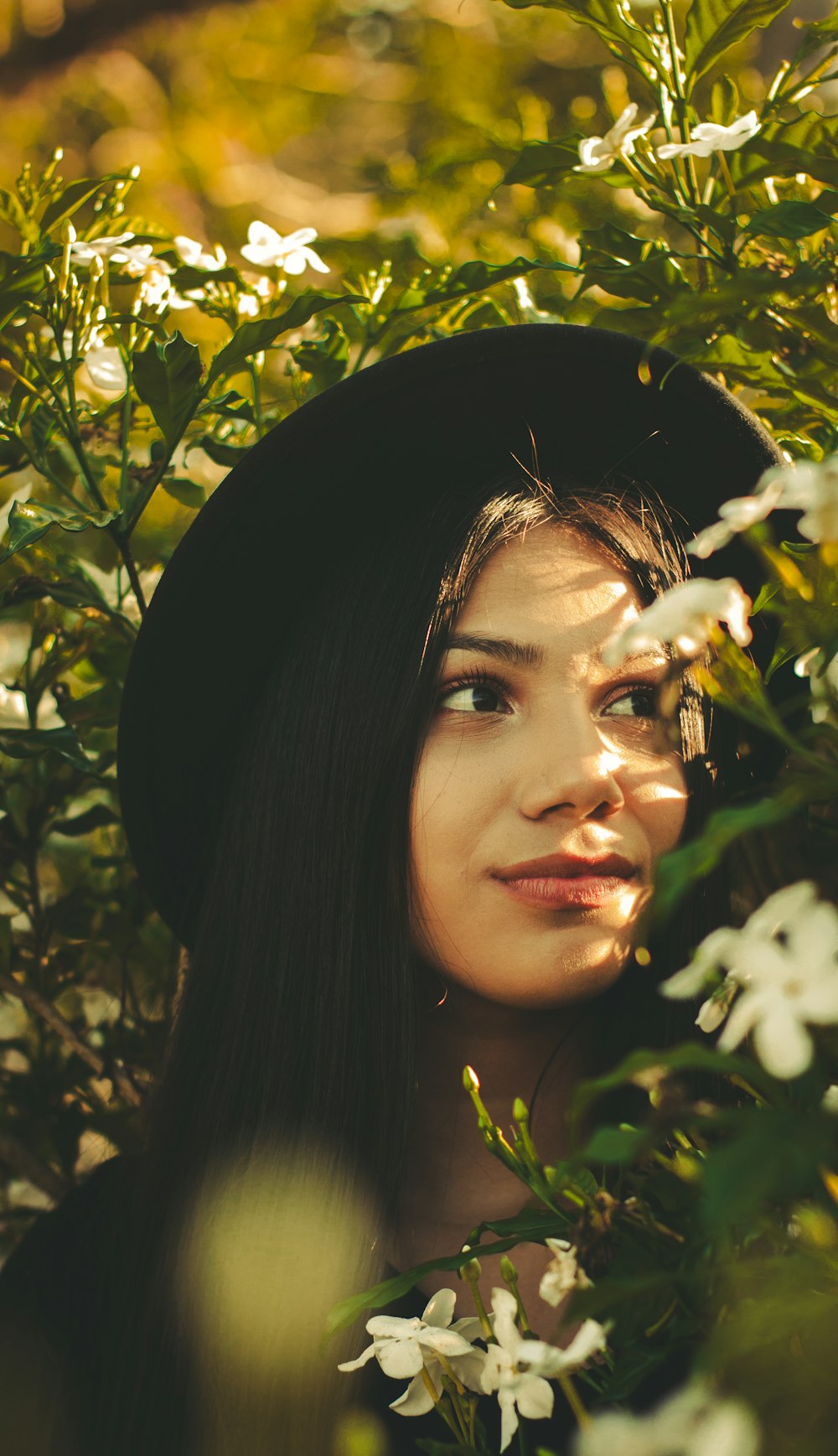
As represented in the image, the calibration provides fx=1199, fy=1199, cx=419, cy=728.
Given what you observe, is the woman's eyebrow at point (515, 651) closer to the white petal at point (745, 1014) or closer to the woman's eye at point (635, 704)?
the woman's eye at point (635, 704)

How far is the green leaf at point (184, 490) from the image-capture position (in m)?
1.34

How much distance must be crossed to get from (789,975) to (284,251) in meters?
1.17

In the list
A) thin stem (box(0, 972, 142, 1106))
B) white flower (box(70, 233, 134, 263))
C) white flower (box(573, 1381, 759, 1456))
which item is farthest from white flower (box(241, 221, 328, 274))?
white flower (box(573, 1381, 759, 1456))

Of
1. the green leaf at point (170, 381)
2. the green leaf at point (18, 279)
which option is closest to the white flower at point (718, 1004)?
the green leaf at point (170, 381)

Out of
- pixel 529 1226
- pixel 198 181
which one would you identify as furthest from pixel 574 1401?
pixel 198 181

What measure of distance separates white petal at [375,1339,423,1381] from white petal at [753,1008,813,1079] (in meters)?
0.44

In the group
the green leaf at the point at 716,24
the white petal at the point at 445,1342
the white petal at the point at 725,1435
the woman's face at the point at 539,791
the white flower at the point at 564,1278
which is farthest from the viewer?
the woman's face at the point at 539,791

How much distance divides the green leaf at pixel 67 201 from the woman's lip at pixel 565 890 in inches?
32.2

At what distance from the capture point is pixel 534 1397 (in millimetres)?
700

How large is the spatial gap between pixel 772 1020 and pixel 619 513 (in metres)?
0.93

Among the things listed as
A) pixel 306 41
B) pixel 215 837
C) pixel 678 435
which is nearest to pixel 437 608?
pixel 678 435

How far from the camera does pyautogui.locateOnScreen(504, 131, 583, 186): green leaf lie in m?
1.05

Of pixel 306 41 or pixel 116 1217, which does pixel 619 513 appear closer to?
pixel 116 1217

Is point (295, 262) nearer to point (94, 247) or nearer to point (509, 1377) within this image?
point (94, 247)
